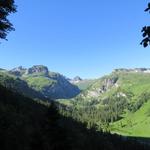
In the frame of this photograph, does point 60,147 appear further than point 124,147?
No

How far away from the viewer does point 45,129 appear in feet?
86.9

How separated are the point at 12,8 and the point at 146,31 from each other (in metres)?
28.0

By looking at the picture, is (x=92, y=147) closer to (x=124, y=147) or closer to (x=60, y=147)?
(x=124, y=147)

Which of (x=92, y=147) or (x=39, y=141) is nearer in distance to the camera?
(x=39, y=141)

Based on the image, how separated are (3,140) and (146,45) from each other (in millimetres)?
26441

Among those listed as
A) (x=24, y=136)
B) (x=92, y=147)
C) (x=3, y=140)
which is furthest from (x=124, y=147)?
(x=3, y=140)

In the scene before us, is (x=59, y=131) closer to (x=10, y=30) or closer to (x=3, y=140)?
(x=3, y=140)

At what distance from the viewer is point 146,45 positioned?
11570 mm

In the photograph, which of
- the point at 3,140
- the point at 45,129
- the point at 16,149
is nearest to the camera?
the point at 45,129

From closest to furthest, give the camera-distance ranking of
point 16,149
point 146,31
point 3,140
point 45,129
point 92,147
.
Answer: point 146,31, point 45,129, point 3,140, point 16,149, point 92,147

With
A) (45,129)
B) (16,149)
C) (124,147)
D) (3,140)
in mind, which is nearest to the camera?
(45,129)

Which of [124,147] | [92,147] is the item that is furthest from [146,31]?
[124,147]

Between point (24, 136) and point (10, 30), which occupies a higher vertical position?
point (10, 30)

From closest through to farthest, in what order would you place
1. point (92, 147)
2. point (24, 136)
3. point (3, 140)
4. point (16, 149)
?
1. point (3, 140)
2. point (16, 149)
3. point (24, 136)
4. point (92, 147)
